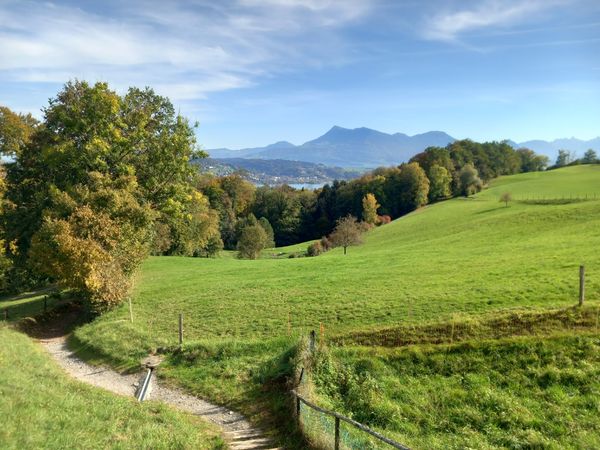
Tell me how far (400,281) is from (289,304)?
301 inches

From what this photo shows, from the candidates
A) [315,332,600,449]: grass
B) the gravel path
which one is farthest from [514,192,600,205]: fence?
the gravel path

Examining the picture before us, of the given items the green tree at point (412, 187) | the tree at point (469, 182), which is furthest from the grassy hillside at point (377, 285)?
the green tree at point (412, 187)

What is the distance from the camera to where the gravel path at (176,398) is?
13447 millimetres

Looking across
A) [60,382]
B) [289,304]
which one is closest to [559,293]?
[289,304]

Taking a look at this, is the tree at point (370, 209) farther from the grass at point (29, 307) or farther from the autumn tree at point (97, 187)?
the grass at point (29, 307)

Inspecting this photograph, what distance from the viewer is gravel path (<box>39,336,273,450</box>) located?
44.1 ft

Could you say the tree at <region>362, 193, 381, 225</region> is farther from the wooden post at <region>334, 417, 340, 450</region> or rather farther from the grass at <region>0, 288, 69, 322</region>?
the wooden post at <region>334, 417, 340, 450</region>

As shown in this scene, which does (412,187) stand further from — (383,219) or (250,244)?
(250,244)

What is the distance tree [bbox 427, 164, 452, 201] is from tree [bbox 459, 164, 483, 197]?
14.1ft

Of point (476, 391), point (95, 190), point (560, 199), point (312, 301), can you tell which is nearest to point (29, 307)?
point (95, 190)

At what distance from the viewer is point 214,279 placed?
38031 mm

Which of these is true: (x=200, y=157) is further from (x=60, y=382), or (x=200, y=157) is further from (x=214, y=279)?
(x=60, y=382)

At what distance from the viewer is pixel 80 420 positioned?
38.6 feet

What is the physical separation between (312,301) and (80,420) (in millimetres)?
16026
